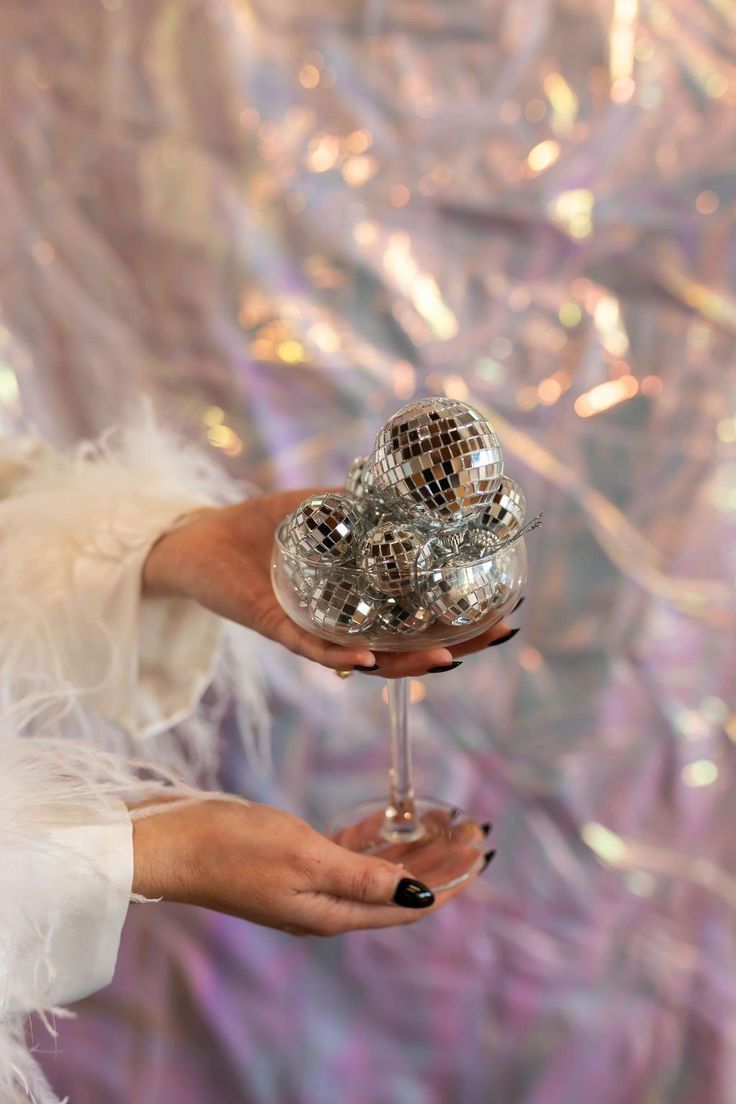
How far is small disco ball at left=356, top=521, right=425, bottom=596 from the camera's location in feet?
2.39

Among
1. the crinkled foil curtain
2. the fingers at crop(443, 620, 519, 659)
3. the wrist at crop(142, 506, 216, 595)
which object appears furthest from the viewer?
the crinkled foil curtain

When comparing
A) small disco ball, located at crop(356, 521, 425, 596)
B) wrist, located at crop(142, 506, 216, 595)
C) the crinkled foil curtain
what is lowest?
small disco ball, located at crop(356, 521, 425, 596)

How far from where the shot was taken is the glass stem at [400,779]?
0.88 meters

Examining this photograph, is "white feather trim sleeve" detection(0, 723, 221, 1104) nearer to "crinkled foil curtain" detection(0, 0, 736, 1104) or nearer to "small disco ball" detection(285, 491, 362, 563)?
"small disco ball" detection(285, 491, 362, 563)

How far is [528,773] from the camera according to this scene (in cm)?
131

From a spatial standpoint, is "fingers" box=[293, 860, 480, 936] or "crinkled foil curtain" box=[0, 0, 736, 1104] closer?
"fingers" box=[293, 860, 480, 936]

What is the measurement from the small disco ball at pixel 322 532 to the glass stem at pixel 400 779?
0.17 m

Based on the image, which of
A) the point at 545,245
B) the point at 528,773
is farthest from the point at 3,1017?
the point at 545,245

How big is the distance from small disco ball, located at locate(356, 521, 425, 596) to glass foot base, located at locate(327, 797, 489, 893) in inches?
11.2

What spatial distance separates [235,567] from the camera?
920 mm

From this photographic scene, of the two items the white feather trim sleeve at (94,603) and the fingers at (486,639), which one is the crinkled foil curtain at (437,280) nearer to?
the white feather trim sleeve at (94,603)

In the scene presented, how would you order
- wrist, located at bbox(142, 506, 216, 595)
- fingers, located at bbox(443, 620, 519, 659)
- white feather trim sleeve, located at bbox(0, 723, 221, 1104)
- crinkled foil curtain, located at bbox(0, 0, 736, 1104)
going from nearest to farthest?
white feather trim sleeve, located at bbox(0, 723, 221, 1104), fingers, located at bbox(443, 620, 519, 659), wrist, located at bbox(142, 506, 216, 595), crinkled foil curtain, located at bbox(0, 0, 736, 1104)

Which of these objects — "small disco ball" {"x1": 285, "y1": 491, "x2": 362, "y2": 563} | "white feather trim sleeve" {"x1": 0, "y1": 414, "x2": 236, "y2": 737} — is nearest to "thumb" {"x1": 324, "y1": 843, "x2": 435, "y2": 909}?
"small disco ball" {"x1": 285, "y1": 491, "x2": 362, "y2": 563}

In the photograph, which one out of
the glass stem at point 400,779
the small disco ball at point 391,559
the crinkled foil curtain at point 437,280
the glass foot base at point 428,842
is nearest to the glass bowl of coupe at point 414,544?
the small disco ball at point 391,559
